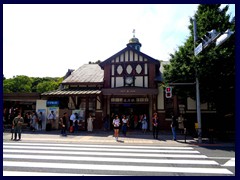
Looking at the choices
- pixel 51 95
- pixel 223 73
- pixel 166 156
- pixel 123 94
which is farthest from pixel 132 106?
pixel 166 156

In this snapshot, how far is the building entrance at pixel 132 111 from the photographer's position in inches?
825

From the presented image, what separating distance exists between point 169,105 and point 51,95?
1108 cm

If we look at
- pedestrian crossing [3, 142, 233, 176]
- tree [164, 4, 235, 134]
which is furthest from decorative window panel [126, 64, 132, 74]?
pedestrian crossing [3, 142, 233, 176]

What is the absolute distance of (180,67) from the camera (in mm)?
15352

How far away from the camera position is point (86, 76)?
75.2 feet

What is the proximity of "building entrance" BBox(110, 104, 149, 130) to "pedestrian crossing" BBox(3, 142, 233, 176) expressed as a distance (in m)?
10.7

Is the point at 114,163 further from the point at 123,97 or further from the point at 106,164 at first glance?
the point at 123,97

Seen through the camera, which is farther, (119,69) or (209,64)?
(119,69)

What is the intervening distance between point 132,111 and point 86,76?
6.23 metres

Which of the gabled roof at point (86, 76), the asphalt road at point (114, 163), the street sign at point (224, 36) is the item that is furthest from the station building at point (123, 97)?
the street sign at point (224, 36)

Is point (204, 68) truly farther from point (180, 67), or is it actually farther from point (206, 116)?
point (206, 116)

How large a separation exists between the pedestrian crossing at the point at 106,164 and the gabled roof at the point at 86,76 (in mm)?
11988

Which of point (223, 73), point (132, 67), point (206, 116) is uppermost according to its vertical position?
point (132, 67)

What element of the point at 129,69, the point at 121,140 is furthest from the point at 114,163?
the point at 129,69
